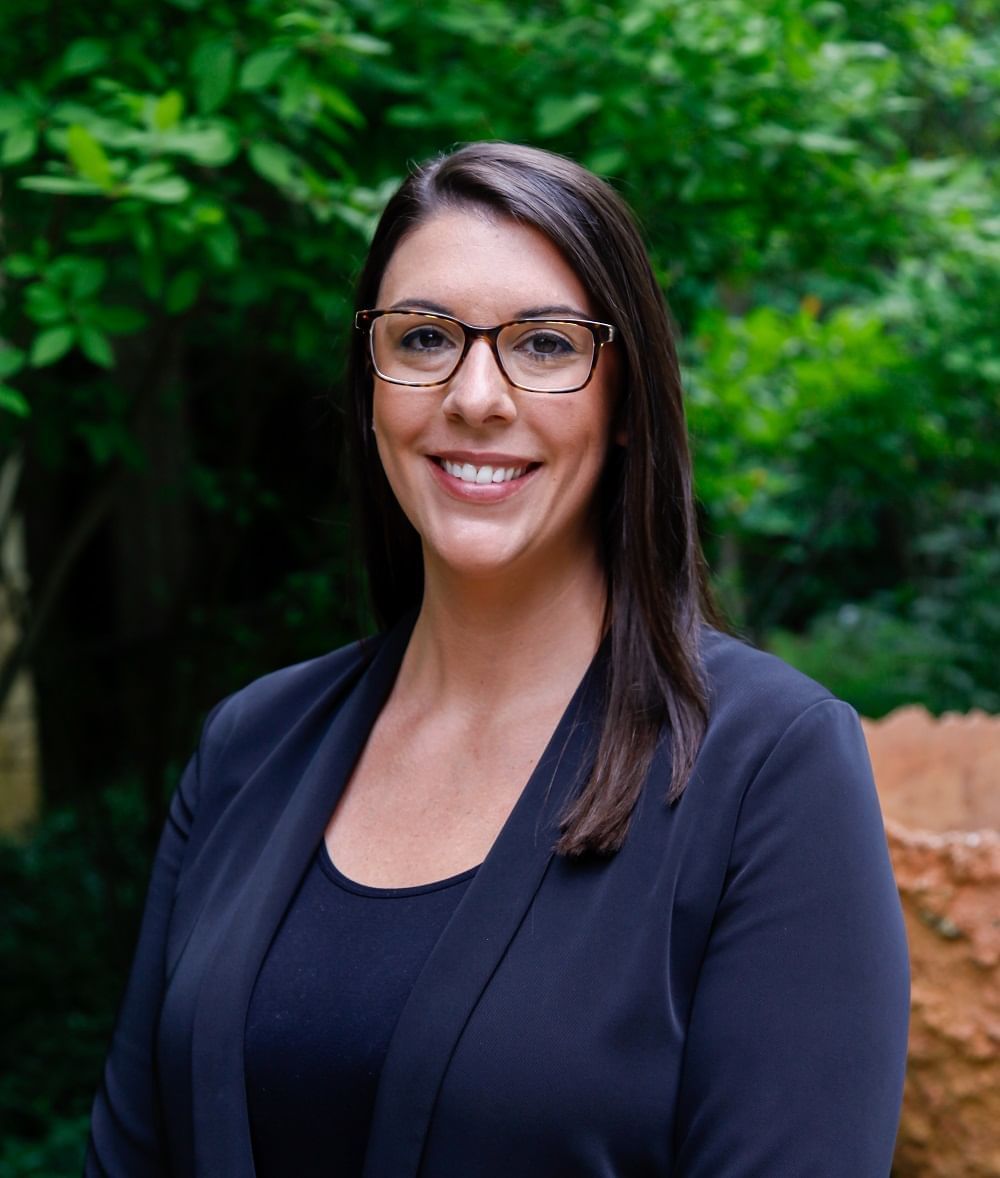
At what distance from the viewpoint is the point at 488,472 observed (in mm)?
1747

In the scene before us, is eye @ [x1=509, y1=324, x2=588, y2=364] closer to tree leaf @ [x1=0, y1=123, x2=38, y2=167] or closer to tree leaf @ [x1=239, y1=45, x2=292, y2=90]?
tree leaf @ [x1=239, y1=45, x2=292, y2=90]

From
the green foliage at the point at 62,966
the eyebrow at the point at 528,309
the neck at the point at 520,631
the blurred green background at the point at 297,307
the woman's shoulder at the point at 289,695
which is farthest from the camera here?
the green foliage at the point at 62,966

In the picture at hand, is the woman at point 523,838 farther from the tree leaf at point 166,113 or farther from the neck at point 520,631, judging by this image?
the tree leaf at point 166,113


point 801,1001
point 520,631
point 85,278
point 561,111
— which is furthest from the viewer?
point 561,111

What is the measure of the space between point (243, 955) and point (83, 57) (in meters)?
1.76

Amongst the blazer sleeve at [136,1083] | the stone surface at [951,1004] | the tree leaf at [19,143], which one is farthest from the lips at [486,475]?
the stone surface at [951,1004]

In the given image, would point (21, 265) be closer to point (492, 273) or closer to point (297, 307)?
point (297, 307)

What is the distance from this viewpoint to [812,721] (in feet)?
5.08

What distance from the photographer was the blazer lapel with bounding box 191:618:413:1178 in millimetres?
1697

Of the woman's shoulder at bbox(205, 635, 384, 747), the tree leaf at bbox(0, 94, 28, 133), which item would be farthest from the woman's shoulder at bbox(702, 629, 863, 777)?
the tree leaf at bbox(0, 94, 28, 133)

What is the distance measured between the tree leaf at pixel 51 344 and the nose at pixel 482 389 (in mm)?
1055

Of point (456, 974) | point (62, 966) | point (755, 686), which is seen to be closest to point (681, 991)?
point (456, 974)

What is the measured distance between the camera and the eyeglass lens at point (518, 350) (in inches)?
66.8

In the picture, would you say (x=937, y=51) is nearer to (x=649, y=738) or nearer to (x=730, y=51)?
(x=730, y=51)
